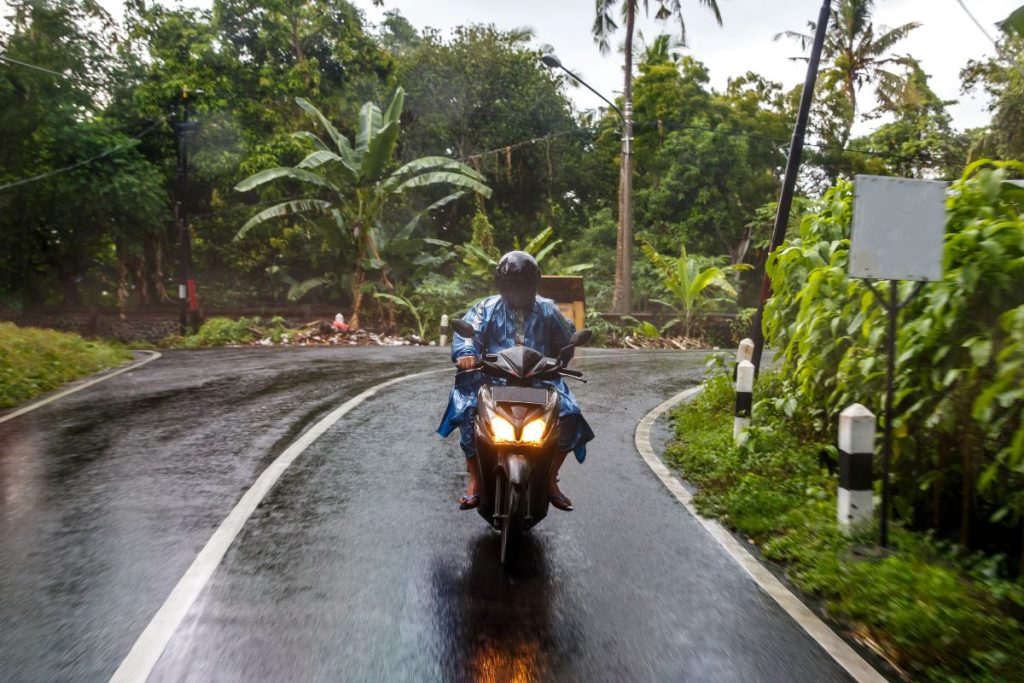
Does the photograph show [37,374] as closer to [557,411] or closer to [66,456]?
[66,456]

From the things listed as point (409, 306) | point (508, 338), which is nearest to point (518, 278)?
point (508, 338)

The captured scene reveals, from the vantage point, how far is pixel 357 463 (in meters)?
6.95

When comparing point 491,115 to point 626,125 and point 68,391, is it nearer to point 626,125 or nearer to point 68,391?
point 626,125

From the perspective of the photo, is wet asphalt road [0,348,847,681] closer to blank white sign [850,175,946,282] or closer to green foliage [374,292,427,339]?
blank white sign [850,175,946,282]

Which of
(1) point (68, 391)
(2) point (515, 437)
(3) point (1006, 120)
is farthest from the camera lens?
(3) point (1006, 120)

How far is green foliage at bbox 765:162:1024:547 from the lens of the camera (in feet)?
14.6

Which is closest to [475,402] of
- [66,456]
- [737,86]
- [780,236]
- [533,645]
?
[533,645]

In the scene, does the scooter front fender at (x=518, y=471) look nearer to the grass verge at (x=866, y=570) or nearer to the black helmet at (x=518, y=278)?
the black helmet at (x=518, y=278)

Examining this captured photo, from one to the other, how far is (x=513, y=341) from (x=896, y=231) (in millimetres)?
2276

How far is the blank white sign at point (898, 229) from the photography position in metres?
4.66

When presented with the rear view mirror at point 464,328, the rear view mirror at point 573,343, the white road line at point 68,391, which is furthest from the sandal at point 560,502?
the white road line at point 68,391

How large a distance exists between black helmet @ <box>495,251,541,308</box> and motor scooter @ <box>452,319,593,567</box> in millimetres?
376

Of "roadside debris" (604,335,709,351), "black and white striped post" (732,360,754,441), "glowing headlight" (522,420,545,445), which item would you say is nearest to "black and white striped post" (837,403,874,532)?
"glowing headlight" (522,420,545,445)

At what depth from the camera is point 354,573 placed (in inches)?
174
